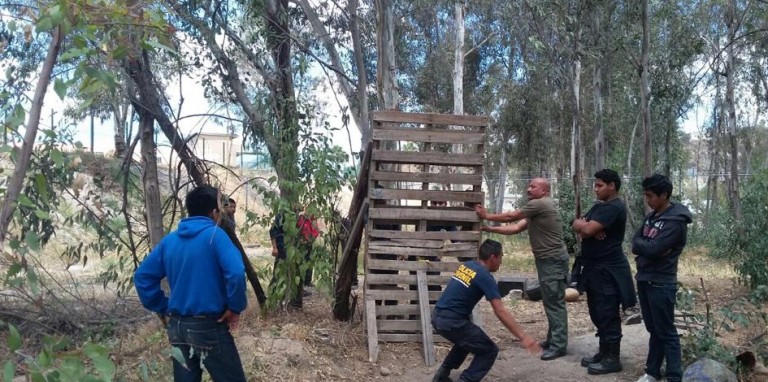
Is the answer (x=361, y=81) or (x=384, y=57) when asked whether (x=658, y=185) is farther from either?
(x=384, y=57)

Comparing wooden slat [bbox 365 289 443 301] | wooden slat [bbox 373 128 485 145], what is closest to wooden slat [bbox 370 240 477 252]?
wooden slat [bbox 365 289 443 301]

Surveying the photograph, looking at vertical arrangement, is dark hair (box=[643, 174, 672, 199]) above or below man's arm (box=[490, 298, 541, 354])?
above

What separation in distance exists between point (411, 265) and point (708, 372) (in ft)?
9.89

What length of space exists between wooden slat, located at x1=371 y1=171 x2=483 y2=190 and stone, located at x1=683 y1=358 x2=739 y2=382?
2752 millimetres

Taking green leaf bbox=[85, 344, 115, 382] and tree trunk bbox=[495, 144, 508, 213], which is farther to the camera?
tree trunk bbox=[495, 144, 508, 213]

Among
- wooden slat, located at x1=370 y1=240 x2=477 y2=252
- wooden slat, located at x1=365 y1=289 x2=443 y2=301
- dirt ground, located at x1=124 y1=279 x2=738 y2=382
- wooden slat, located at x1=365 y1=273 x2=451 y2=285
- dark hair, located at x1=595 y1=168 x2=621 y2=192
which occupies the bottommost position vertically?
dirt ground, located at x1=124 y1=279 x2=738 y2=382

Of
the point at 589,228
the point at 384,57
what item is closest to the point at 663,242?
the point at 589,228

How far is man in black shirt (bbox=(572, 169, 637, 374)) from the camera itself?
632cm

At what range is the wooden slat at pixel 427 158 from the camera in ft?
24.3

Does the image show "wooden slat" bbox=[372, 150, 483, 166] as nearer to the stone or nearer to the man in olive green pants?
the man in olive green pants

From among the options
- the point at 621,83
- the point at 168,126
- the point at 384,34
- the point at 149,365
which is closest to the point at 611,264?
the point at 149,365

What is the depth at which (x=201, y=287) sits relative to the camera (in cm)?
416

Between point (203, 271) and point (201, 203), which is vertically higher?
point (201, 203)

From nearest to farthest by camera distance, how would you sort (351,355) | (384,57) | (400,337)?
1. (351,355)
2. (400,337)
3. (384,57)
